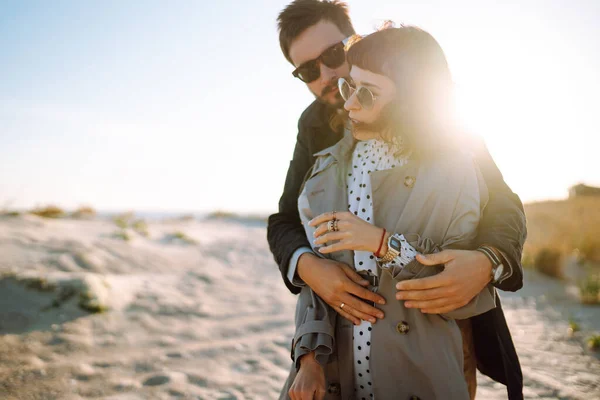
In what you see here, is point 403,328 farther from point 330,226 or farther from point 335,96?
point 335,96

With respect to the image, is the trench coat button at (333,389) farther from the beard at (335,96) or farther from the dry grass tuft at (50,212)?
the dry grass tuft at (50,212)

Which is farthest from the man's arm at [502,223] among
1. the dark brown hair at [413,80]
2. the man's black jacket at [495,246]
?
the dark brown hair at [413,80]

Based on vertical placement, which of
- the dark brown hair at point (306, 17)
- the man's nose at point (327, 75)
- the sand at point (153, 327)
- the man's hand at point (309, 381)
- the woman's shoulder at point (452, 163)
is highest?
the dark brown hair at point (306, 17)

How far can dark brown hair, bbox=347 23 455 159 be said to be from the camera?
5.41 feet

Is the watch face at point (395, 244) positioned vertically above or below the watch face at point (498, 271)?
above

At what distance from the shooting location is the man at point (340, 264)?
1531mm

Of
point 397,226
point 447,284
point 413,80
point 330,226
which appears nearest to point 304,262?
point 330,226

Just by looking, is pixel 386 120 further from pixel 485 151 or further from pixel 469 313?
pixel 469 313

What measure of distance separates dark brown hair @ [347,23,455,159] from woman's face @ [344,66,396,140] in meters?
0.02

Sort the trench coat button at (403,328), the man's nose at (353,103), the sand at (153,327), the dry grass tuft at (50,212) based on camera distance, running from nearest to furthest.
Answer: the trench coat button at (403,328) → the man's nose at (353,103) → the sand at (153,327) → the dry grass tuft at (50,212)

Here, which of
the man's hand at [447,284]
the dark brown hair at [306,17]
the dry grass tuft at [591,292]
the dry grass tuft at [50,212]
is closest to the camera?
the man's hand at [447,284]

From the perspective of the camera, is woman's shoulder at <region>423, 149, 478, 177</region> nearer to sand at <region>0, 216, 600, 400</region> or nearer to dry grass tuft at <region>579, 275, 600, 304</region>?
sand at <region>0, 216, 600, 400</region>

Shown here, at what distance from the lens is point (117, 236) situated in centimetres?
679

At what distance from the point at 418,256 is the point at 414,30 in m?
0.96
